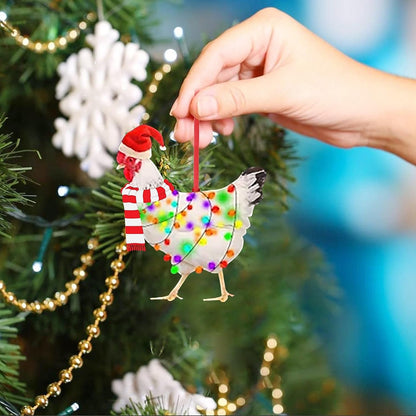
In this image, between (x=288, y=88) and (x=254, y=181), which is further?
(x=288, y=88)

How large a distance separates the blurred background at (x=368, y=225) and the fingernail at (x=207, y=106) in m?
0.73

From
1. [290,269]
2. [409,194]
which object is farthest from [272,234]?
[409,194]

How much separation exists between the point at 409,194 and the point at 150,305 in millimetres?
761

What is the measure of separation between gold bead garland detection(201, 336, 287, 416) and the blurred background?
16.1 inches

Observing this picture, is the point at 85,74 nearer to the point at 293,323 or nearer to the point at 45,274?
the point at 45,274

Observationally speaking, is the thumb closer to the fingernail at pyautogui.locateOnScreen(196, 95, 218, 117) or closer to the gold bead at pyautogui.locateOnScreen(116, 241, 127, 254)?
the fingernail at pyautogui.locateOnScreen(196, 95, 218, 117)

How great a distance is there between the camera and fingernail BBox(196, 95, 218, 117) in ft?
1.35

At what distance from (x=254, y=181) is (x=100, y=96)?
0.22m

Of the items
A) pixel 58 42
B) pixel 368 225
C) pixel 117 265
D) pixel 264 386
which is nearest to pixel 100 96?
pixel 58 42


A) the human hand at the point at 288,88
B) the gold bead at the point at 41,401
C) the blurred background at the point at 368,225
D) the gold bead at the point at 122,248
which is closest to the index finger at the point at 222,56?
the human hand at the point at 288,88

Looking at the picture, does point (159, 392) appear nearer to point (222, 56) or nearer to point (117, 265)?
point (117, 265)

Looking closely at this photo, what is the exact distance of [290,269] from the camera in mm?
902

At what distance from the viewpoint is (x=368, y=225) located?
3.88ft

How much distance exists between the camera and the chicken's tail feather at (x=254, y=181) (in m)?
0.38
